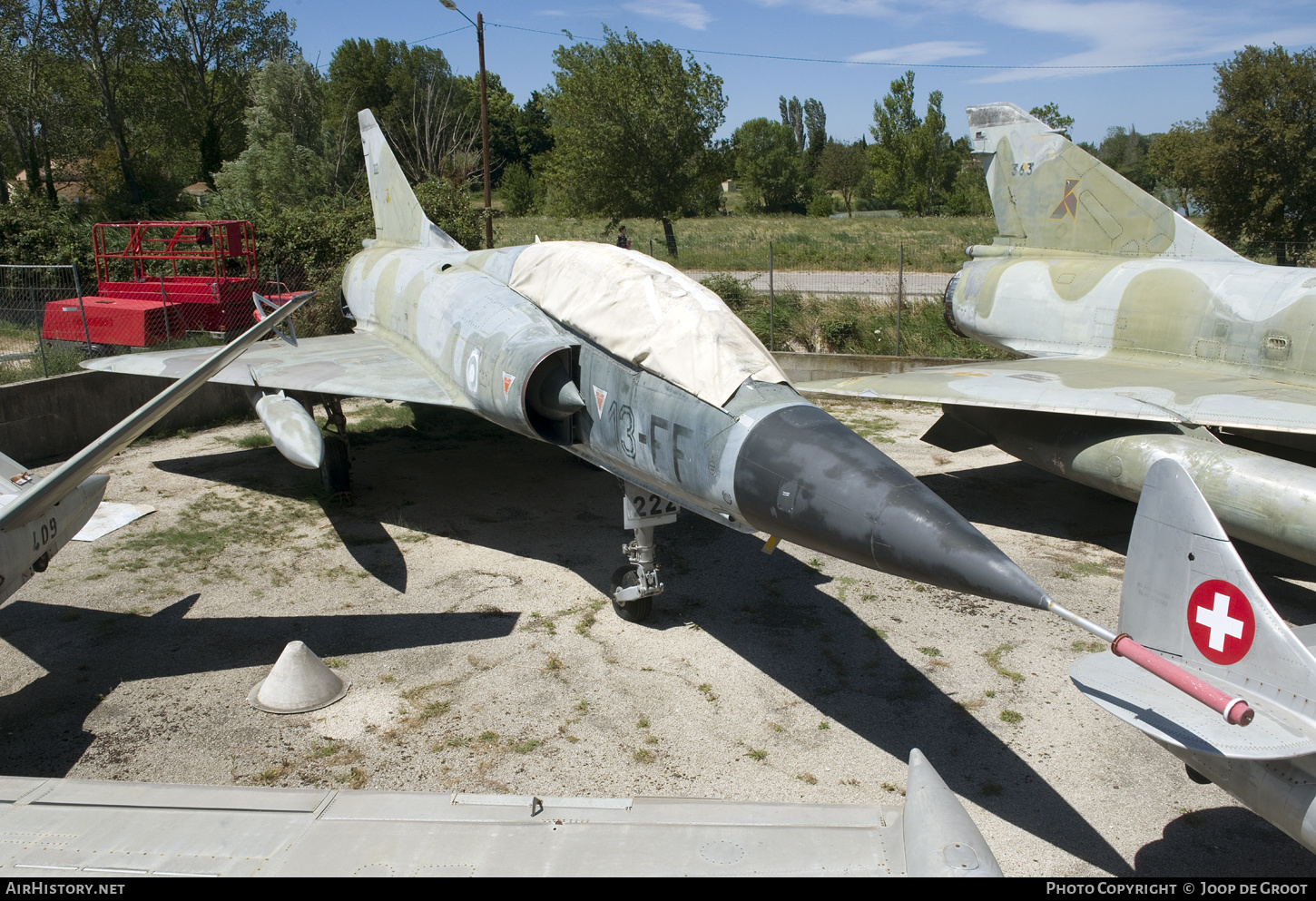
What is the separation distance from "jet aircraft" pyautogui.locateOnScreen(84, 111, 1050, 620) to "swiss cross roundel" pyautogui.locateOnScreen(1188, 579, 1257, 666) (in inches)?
35.2

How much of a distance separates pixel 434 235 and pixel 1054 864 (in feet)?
37.3

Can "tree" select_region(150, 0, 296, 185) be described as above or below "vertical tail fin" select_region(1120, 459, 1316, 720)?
above

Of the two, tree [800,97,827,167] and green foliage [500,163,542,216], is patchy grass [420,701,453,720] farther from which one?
tree [800,97,827,167]

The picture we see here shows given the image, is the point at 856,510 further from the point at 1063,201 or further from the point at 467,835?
the point at 1063,201

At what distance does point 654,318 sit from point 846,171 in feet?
307

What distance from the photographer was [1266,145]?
84.1ft

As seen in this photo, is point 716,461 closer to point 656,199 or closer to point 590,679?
point 590,679

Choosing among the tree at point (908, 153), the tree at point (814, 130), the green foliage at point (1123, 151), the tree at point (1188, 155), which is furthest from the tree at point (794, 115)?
the tree at point (1188, 155)

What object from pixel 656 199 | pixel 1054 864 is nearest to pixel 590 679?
pixel 1054 864

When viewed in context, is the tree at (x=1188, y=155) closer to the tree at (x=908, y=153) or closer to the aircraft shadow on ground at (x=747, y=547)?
the aircraft shadow on ground at (x=747, y=547)

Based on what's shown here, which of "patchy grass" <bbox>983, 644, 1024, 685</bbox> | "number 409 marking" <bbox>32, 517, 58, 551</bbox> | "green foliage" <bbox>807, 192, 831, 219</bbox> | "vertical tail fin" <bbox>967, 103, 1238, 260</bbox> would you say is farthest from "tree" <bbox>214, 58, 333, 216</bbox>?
"green foliage" <bbox>807, 192, 831, 219</bbox>

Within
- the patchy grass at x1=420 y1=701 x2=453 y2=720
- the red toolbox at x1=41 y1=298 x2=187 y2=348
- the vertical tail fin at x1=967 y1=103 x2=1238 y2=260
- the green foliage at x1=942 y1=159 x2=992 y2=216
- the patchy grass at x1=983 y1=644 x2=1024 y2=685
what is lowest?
the patchy grass at x1=983 y1=644 x2=1024 y2=685

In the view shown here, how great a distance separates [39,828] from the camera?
361cm

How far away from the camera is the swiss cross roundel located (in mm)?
4133
